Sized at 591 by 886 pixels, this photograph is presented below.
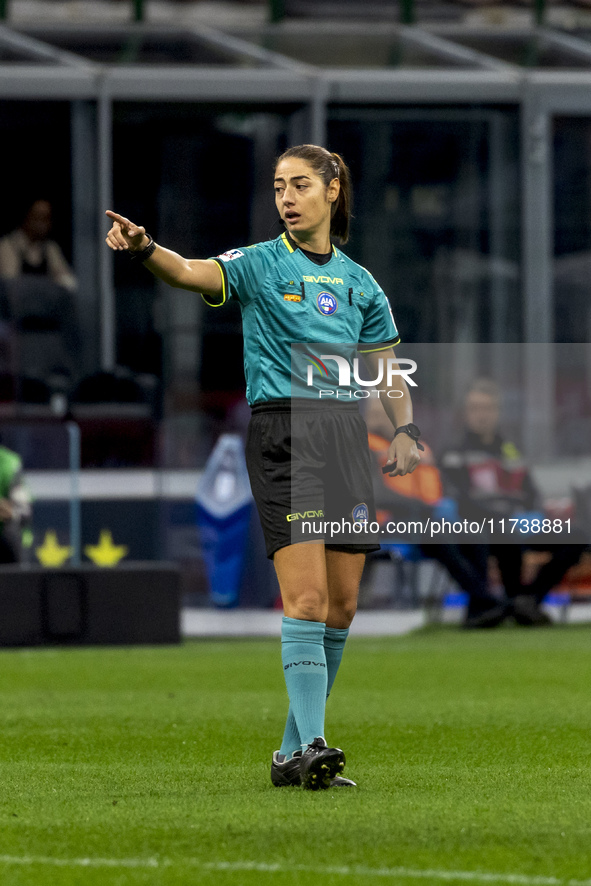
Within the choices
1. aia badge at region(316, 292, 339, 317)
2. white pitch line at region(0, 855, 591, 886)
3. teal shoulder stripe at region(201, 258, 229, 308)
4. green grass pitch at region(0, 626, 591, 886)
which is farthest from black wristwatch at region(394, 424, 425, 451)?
white pitch line at region(0, 855, 591, 886)

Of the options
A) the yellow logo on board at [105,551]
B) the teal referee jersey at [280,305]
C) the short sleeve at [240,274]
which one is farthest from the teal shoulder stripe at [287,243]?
the yellow logo on board at [105,551]

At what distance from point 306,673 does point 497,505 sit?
7.87 m

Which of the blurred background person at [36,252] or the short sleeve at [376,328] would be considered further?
the blurred background person at [36,252]

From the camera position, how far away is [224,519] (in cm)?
1317

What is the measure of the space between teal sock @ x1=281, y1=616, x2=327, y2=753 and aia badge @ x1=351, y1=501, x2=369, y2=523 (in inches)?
13.5

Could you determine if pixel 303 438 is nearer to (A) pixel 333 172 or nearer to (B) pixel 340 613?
(B) pixel 340 613

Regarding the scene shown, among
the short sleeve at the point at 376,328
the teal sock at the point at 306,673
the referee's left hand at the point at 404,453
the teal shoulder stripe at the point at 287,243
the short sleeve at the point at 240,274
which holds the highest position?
the teal shoulder stripe at the point at 287,243

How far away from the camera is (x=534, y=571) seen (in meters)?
13.8

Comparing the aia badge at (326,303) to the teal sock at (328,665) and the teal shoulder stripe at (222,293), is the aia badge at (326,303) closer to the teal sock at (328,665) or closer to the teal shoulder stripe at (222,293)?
the teal shoulder stripe at (222,293)

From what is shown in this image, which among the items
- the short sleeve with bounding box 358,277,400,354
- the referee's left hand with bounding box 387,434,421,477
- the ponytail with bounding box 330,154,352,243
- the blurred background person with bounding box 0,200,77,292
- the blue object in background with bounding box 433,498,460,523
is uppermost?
the blurred background person with bounding box 0,200,77,292

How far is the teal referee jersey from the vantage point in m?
4.72

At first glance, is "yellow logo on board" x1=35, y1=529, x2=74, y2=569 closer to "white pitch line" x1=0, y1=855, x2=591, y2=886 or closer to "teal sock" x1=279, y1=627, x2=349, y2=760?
"teal sock" x1=279, y1=627, x2=349, y2=760

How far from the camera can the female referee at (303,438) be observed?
464 centimetres

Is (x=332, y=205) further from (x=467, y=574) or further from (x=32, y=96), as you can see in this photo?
(x=32, y=96)
